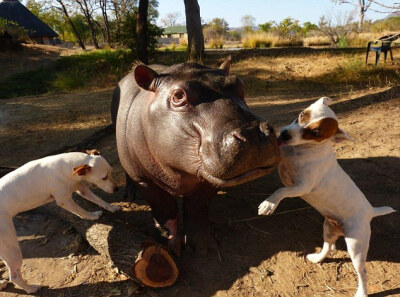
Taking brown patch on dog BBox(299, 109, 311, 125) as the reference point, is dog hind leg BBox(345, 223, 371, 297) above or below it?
below

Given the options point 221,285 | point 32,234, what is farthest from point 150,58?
point 221,285

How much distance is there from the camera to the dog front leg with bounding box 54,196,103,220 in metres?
3.06

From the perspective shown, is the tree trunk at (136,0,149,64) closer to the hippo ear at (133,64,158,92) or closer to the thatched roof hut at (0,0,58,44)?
the hippo ear at (133,64,158,92)

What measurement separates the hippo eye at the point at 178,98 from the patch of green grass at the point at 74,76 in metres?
11.3

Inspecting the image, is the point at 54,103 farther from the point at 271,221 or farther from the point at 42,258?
the point at 271,221

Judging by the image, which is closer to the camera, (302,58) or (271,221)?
(271,221)

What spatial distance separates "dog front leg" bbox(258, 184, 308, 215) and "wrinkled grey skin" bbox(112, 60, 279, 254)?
0.29m

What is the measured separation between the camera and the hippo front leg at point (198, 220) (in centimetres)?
312

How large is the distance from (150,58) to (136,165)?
548 inches

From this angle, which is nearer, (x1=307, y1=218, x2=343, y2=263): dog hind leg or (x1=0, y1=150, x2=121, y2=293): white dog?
(x1=307, y1=218, x2=343, y2=263): dog hind leg

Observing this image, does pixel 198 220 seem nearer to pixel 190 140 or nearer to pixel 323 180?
pixel 190 140

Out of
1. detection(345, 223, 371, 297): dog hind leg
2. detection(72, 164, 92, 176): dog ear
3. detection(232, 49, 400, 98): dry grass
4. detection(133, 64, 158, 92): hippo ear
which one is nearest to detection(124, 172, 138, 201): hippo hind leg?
detection(72, 164, 92, 176): dog ear

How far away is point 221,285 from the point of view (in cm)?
274

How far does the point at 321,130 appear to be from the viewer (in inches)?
87.7
